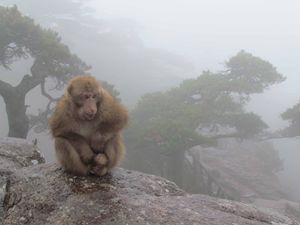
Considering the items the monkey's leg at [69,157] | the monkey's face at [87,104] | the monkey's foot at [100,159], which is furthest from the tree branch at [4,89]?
the monkey's face at [87,104]

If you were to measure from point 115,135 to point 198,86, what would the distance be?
57.5 feet

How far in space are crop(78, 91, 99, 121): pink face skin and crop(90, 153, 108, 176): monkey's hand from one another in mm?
414

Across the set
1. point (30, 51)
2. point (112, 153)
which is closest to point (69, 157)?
point (112, 153)

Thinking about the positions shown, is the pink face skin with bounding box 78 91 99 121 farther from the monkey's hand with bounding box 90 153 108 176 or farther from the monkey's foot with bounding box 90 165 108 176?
the monkey's foot with bounding box 90 165 108 176

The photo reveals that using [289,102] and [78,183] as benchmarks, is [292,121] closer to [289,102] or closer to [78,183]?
[78,183]

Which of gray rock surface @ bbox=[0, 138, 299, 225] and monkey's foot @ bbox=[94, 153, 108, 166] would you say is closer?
gray rock surface @ bbox=[0, 138, 299, 225]

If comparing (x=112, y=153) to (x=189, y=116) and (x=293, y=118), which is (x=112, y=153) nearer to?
(x=189, y=116)

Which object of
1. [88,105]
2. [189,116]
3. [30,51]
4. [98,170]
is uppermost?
[30,51]

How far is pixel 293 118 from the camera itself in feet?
64.4

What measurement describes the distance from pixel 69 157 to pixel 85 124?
343 mm

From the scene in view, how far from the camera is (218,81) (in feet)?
67.8

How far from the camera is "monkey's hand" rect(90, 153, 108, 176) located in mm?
3768

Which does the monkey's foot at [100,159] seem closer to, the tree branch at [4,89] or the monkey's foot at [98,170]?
the monkey's foot at [98,170]

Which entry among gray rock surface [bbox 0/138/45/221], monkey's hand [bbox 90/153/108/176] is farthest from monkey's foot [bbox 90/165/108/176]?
gray rock surface [bbox 0/138/45/221]
